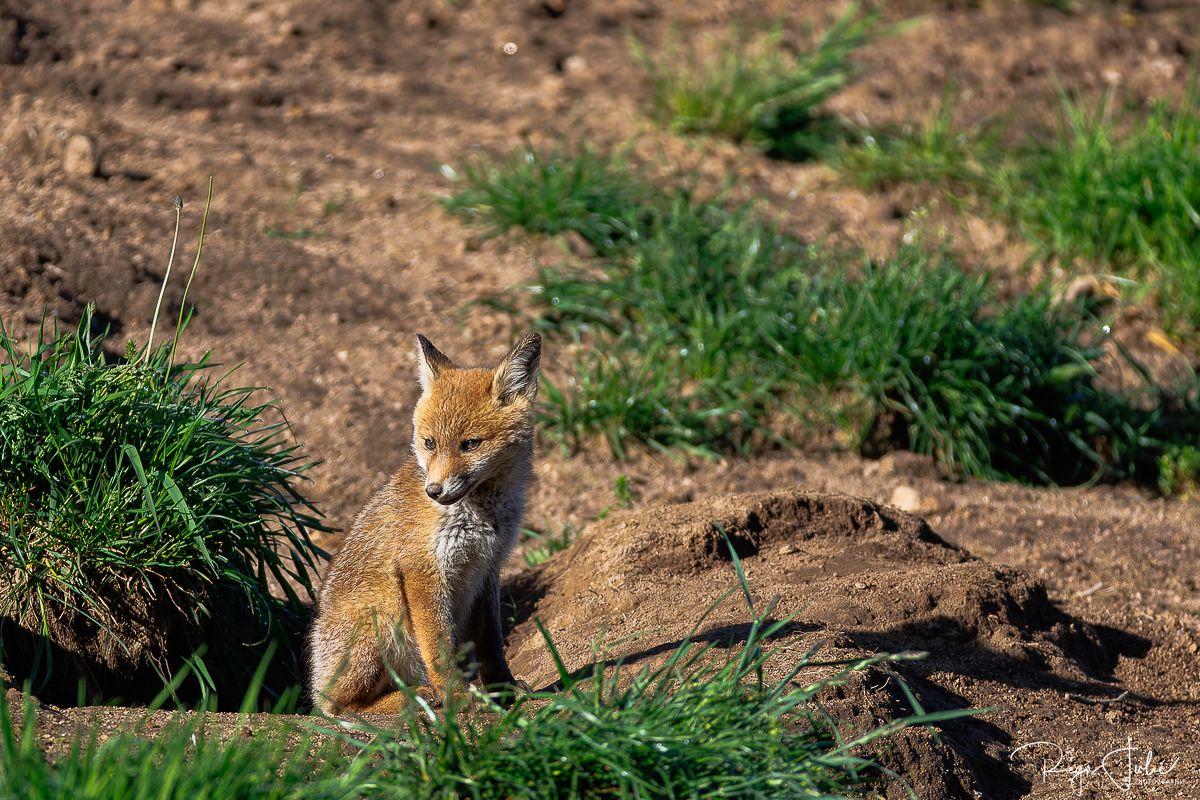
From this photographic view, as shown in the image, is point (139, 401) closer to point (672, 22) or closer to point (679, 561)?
point (679, 561)

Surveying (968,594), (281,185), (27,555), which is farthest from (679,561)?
(281,185)

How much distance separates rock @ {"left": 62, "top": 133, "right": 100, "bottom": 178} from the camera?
299 inches

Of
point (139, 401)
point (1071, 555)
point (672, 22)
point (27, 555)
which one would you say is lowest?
point (1071, 555)

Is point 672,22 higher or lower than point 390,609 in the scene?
higher

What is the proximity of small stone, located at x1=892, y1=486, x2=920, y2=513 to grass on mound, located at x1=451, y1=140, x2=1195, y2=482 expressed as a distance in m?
0.47

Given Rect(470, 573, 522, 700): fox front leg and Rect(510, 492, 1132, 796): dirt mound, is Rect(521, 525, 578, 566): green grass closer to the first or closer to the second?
Rect(510, 492, 1132, 796): dirt mound

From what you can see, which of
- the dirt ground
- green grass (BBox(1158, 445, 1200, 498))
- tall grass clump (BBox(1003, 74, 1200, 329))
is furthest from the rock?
green grass (BBox(1158, 445, 1200, 498))

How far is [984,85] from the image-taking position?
34.3 ft

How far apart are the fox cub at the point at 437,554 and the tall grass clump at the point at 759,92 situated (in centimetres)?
509

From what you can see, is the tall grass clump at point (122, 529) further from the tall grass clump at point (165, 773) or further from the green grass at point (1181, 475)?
the green grass at point (1181, 475)

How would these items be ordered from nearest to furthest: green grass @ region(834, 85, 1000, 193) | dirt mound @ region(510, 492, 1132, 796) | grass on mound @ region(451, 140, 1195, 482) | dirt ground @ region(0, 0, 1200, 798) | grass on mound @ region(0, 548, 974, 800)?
1. grass on mound @ region(0, 548, 974, 800)
2. dirt mound @ region(510, 492, 1132, 796)
3. dirt ground @ region(0, 0, 1200, 798)
4. grass on mound @ region(451, 140, 1195, 482)
5. green grass @ region(834, 85, 1000, 193)

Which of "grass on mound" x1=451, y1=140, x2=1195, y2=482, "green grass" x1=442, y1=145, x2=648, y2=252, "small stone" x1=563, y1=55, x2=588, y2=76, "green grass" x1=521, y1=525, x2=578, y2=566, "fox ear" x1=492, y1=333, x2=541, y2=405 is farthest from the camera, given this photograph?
"small stone" x1=563, y1=55, x2=588, y2=76

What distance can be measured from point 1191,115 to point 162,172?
7.06 m

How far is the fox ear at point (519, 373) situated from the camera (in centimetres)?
461
